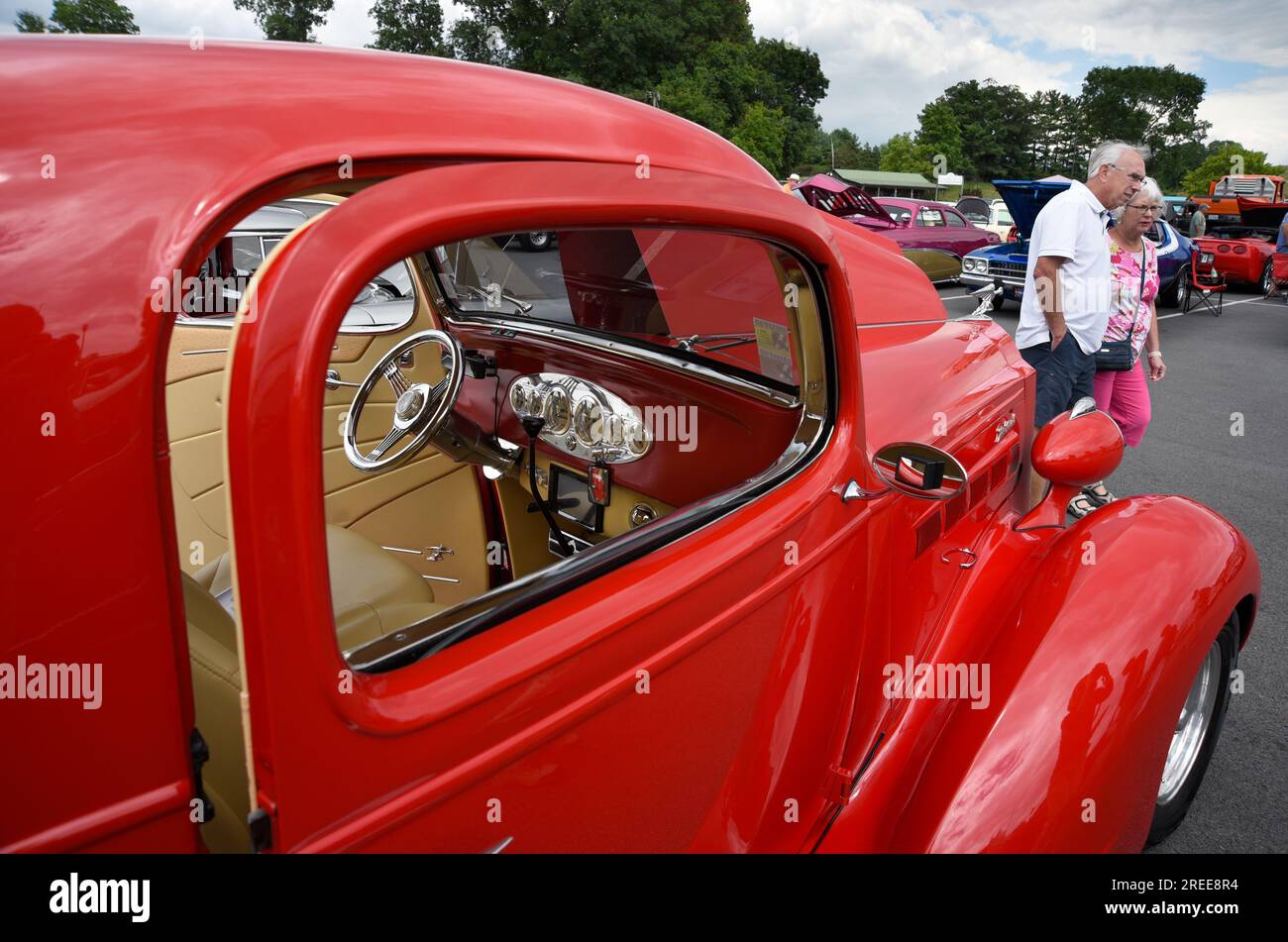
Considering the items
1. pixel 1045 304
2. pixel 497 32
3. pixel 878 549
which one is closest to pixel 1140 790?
pixel 878 549

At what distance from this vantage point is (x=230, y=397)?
71 cm

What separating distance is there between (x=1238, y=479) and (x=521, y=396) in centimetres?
540

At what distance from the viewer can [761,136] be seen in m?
39.8

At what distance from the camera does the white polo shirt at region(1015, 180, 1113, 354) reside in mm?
3920

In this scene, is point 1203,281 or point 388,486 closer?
point 388,486

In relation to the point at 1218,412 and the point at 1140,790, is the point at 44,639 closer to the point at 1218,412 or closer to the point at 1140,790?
the point at 1140,790

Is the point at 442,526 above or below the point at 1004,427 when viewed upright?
below

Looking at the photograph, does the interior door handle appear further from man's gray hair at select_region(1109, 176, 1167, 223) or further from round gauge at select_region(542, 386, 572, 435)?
man's gray hair at select_region(1109, 176, 1167, 223)

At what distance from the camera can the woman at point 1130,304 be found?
13.7 feet

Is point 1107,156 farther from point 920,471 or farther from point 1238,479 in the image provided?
point 920,471

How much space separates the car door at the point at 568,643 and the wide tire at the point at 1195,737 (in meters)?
1.21

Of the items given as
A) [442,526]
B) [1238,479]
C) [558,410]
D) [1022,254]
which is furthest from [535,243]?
[1022,254]

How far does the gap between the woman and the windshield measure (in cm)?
314

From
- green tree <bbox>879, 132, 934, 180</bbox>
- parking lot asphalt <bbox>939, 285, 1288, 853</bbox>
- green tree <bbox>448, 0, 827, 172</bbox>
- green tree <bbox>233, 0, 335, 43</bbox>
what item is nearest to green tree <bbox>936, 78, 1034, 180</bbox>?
green tree <bbox>879, 132, 934, 180</bbox>
